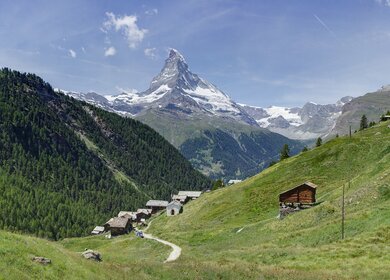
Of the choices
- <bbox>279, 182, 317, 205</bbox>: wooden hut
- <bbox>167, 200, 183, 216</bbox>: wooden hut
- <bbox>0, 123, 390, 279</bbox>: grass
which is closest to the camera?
<bbox>0, 123, 390, 279</bbox>: grass

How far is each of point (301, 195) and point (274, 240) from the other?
21.4 metres

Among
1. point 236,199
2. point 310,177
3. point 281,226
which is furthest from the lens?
point 236,199

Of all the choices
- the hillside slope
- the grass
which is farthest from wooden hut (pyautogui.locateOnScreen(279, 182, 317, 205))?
the grass

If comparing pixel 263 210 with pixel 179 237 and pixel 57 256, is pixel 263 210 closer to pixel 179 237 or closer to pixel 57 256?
pixel 179 237

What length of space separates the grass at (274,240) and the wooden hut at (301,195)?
3611mm

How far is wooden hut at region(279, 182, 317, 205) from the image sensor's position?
71.1 m

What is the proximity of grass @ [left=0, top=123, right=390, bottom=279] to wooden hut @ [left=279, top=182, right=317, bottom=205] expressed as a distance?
3.61 metres

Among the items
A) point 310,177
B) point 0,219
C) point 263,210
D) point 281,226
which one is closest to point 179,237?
point 263,210

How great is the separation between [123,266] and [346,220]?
28371 mm

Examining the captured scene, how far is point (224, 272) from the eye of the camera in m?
32.2

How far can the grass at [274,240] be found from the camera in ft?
95.5

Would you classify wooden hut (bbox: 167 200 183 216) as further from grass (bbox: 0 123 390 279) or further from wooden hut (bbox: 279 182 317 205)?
wooden hut (bbox: 279 182 317 205)

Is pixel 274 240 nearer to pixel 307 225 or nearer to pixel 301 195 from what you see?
pixel 307 225

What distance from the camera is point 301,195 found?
71938 millimetres
